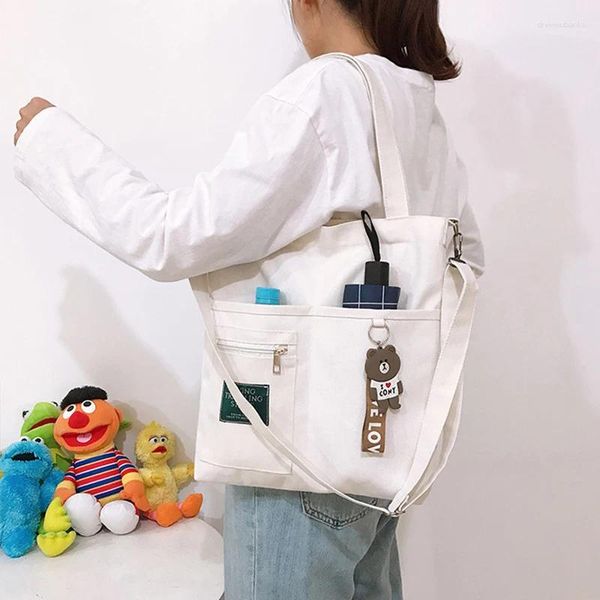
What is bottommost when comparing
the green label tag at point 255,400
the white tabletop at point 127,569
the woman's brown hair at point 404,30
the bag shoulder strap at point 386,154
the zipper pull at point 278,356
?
the white tabletop at point 127,569

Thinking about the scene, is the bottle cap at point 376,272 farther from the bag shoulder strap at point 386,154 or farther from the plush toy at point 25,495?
the plush toy at point 25,495

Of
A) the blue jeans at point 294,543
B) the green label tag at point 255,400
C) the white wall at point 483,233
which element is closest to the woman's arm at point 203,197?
the green label tag at point 255,400

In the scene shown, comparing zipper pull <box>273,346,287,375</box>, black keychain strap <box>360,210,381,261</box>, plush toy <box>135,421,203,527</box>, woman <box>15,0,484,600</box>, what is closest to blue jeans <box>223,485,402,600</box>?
woman <box>15,0,484,600</box>

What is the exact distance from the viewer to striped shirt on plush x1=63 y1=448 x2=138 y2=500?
1.00 meters

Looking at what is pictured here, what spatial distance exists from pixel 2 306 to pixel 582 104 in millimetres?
900

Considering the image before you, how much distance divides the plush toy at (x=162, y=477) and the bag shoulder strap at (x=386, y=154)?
563mm

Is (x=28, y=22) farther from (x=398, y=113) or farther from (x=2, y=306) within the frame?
(x=398, y=113)

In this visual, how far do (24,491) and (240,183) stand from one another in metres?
0.57

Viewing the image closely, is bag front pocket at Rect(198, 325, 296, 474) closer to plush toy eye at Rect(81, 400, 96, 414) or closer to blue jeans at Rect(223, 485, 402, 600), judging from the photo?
blue jeans at Rect(223, 485, 402, 600)

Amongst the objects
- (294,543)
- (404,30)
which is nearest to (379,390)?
(294,543)

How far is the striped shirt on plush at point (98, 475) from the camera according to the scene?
100 cm

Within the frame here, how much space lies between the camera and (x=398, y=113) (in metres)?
0.68

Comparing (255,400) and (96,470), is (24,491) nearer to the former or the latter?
(96,470)

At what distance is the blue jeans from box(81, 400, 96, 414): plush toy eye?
1.20ft
